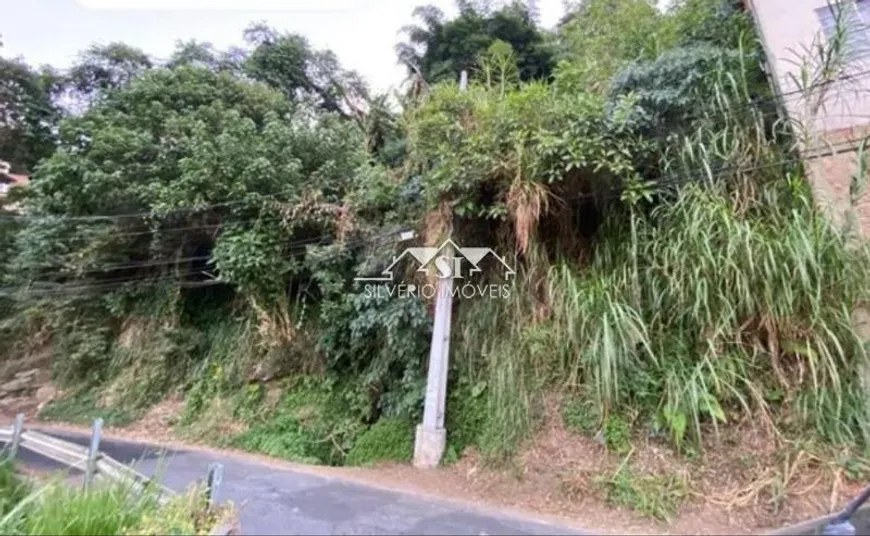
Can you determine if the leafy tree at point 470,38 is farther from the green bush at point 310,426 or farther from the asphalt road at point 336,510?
the asphalt road at point 336,510

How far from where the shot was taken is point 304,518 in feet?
11.2

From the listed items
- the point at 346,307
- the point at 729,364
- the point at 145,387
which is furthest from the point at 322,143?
the point at 729,364

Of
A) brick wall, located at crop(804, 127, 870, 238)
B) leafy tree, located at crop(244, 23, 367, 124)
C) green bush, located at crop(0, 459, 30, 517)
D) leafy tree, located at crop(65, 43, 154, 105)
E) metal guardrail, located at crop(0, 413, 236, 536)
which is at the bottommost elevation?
green bush, located at crop(0, 459, 30, 517)

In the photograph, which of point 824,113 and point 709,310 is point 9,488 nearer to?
point 709,310

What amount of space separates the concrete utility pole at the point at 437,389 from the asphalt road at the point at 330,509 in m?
0.69

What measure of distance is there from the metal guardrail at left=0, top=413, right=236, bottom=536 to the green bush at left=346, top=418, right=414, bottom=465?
1.78 metres

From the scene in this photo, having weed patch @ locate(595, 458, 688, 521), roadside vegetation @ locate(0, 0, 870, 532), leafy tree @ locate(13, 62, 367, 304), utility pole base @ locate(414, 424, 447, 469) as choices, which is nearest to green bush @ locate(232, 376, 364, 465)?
roadside vegetation @ locate(0, 0, 870, 532)

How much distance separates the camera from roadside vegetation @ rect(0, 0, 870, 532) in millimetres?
3764

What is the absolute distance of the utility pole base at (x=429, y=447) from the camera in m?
4.61

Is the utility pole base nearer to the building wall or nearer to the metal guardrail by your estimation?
the metal guardrail

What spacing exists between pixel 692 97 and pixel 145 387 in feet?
30.1

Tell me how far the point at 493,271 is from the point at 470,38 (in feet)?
23.2

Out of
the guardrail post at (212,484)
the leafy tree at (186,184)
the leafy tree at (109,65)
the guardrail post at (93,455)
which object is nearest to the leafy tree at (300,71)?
the leafy tree at (186,184)

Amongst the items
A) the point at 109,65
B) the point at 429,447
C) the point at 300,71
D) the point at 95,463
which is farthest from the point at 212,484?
the point at 109,65
